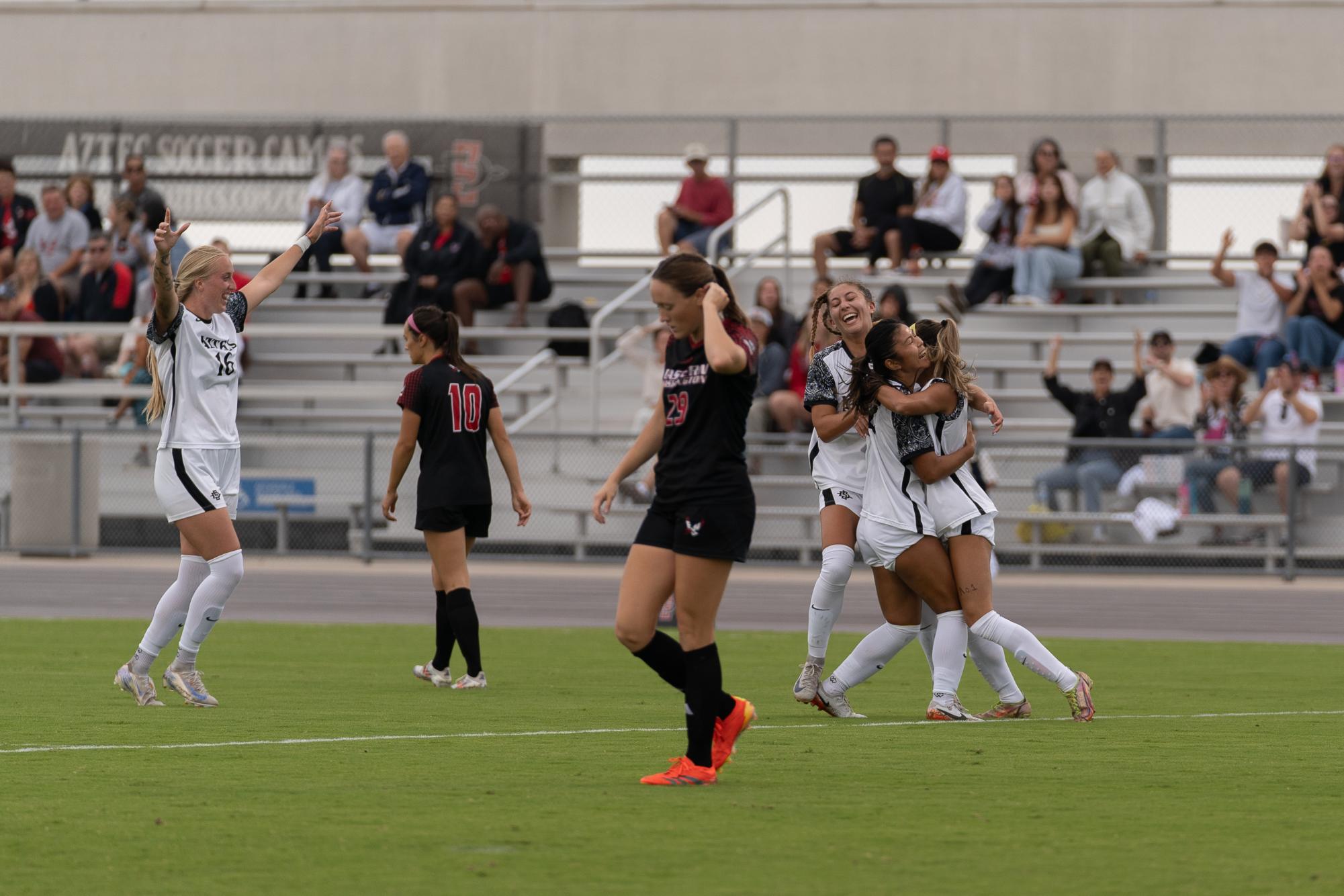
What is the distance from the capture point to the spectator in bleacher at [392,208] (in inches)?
935

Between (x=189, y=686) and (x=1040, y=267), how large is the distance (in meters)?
14.4

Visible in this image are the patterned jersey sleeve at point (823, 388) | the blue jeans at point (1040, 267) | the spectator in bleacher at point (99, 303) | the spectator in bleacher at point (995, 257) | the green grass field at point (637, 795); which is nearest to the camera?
the green grass field at point (637, 795)

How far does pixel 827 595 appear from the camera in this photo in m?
9.49

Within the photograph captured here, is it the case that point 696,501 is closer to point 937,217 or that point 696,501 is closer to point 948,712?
point 948,712

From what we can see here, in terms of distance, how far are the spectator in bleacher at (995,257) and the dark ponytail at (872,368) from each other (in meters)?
13.0

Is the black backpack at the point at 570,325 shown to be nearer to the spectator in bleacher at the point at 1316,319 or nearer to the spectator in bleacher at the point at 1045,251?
the spectator in bleacher at the point at 1045,251

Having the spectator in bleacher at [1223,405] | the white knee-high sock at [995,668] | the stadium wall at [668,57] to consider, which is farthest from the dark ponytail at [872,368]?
the stadium wall at [668,57]

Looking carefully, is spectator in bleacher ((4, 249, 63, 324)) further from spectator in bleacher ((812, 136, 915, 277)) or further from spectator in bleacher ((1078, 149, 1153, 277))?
spectator in bleacher ((1078, 149, 1153, 277))

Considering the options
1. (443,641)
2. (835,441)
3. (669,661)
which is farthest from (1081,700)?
(443,641)

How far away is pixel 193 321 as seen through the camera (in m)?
9.07

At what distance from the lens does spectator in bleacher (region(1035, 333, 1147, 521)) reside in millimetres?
17656

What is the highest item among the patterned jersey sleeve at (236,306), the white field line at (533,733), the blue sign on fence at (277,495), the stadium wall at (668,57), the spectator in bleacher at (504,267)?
the stadium wall at (668,57)

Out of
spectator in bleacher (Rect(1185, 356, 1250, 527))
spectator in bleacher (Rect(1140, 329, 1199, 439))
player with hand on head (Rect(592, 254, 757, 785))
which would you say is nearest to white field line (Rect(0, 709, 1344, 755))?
player with hand on head (Rect(592, 254, 757, 785))

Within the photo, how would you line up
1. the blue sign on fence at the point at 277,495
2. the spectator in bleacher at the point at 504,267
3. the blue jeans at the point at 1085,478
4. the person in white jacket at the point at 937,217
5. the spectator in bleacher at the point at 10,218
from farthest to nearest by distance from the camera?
the spectator in bleacher at the point at 10,218 → the spectator in bleacher at the point at 504,267 → the person in white jacket at the point at 937,217 → the blue sign on fence at the point at 277,495 → the blue jeans at the point at 1085,478
